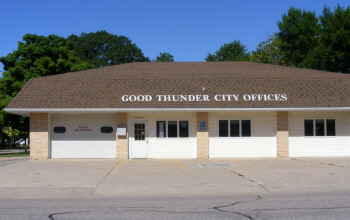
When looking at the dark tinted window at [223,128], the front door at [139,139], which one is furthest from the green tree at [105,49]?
the dark tinted window at [223,128]

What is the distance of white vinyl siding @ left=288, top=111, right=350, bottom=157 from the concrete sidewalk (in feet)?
12.6

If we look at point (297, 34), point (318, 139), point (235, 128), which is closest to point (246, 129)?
point (235, 128)

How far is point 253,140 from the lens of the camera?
19469mm

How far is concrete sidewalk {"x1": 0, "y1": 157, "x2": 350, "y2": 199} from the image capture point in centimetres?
1023

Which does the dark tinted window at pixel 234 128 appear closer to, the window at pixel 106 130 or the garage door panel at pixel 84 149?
the garage door panel at pixel 84 149

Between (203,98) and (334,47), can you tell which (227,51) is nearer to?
(334,47)

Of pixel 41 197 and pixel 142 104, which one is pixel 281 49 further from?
pixel 41 197

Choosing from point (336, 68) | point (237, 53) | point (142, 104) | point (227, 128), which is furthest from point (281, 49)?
point (142, 104)

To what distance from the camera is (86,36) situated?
63625 millimetres

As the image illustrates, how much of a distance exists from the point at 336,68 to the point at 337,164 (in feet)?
74.6

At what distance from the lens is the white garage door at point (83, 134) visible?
19.0 meters

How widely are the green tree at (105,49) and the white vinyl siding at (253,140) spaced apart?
42.2 m

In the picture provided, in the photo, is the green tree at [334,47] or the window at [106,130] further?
the green tree at [334,47]

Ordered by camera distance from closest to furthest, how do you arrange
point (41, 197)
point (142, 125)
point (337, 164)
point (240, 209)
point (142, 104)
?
1. point (240, 209)
2. point (41, 197)
3. point (337, 164)
4. point (142, 104)
5. point (142, 125)
